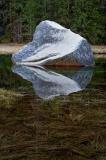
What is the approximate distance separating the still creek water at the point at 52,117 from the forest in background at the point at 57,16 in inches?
441

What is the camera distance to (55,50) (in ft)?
59.1

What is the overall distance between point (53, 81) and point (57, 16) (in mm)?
13521

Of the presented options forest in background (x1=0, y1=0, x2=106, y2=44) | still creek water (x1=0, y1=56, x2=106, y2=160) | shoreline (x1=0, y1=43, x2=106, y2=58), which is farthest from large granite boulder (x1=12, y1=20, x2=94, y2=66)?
forest in background (x1=0, y1=0, x2=106, y2=44)

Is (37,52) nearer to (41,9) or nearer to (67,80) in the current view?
(67,80)

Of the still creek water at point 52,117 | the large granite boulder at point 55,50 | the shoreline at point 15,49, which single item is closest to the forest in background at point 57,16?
the shoreline at point 15,49

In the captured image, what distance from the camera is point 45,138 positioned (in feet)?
21.4

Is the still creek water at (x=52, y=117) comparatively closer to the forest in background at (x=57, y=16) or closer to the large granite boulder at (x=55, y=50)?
the large granite boulder at (x=55, y=50)

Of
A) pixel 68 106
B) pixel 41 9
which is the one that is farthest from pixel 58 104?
pixel 41 9

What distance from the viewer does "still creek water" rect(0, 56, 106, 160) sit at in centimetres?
598

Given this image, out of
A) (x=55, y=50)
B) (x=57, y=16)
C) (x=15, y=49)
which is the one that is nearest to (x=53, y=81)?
(x=55, y=50)

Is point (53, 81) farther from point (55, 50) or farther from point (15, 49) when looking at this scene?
point (15, 49)

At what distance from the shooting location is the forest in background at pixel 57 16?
24.9 metres

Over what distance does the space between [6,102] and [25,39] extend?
54.2ft

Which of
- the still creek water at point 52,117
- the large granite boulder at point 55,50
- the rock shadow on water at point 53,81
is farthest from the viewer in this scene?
the large granite boulder at point 55,50
